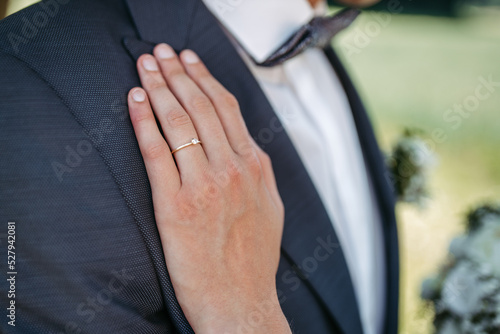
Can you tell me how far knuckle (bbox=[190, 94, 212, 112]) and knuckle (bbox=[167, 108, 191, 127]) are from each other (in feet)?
0.13

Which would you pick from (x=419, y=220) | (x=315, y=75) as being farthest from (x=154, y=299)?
(x=419, y=220)

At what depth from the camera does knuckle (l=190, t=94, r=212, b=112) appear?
90cm

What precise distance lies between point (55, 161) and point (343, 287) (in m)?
0.76

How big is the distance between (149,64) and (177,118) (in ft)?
0.45

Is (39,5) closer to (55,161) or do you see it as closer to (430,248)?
(55,161)

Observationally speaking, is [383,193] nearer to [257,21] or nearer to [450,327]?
[450,327]

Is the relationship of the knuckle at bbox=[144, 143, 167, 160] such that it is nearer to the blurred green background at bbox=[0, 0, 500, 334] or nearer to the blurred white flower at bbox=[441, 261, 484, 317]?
the blurred white flower at bbox=[441, 261, 484, 317]

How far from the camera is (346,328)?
111 cm

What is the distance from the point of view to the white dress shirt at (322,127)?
112 cm

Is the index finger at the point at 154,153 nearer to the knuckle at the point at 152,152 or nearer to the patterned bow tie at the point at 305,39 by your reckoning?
the knuckle at the point at 152,152

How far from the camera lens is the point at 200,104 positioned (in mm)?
907

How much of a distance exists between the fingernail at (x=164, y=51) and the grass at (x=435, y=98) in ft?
8.12

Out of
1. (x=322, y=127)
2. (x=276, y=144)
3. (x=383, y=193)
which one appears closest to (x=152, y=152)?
(x=276, y=144)

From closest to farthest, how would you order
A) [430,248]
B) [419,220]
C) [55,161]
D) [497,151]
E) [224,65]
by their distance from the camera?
[55,161] → [224,65] → [430,248] → [419,220] → [497,151]
